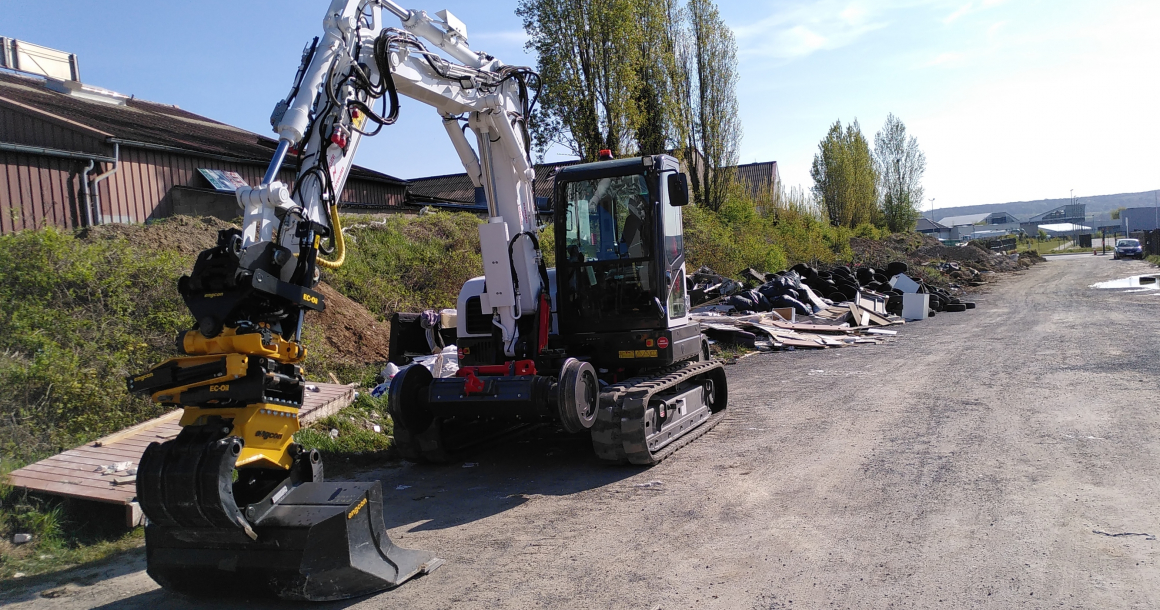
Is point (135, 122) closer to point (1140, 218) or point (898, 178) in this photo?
point (898, 178)

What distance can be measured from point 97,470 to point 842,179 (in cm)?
5189

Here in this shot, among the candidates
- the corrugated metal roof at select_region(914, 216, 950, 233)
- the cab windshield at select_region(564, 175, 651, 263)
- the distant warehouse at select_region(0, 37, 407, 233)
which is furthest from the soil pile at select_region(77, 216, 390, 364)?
the corrugated metal roof at select_region(914, 216, 950, 233)

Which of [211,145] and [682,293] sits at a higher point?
[211,145]

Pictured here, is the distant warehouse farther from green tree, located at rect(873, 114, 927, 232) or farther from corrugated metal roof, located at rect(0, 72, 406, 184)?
green tree, located at rect(873, 114, 927, 232)

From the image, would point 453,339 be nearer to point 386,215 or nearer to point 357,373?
point 357,373

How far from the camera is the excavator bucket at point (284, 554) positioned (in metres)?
4.26

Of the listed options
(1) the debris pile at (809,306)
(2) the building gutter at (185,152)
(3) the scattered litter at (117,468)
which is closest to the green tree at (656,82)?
(1) the debris pile at (809,306)

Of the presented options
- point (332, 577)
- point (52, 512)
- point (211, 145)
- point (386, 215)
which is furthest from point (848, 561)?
→ point (211, 145)

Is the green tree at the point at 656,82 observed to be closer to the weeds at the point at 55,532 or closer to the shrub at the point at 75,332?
the shrub at the point at 75,332

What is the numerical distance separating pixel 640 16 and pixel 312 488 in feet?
75.3

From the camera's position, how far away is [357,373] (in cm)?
1052

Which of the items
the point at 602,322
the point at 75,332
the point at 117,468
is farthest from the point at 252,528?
the point at 75,332

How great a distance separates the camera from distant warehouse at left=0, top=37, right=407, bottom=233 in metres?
12.3

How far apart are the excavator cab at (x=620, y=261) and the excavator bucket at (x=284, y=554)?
3637mm
